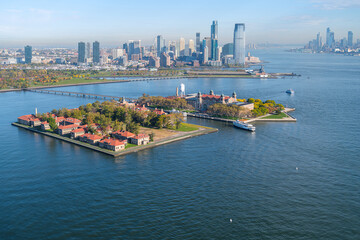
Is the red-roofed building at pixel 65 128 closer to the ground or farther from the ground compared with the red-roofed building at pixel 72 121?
closer to the ground

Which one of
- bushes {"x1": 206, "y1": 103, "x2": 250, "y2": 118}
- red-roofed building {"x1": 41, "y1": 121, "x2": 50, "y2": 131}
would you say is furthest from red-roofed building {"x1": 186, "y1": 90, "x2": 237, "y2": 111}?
red-roofed building {"x1": 41, "y1": 121, "x2": 50, "y2": 131}

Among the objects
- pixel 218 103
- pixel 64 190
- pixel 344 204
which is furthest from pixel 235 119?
pixel 64 190

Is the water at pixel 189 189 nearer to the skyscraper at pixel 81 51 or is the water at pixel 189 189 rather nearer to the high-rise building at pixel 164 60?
the high-rise building at pixel 164 60

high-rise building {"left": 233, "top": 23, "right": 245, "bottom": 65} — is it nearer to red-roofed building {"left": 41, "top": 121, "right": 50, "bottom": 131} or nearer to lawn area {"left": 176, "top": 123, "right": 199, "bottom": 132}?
lawn area {"left": 176, "top": 123, "right": 199, "bottom": 132}

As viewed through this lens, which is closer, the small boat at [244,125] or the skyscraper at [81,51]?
the small boat at [244,125]

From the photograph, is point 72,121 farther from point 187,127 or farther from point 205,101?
point 205,101

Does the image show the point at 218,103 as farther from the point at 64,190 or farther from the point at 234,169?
the point at 64,190

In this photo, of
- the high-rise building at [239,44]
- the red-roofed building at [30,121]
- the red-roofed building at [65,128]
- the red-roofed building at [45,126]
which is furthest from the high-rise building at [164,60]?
the red-roofed building at [65,128]

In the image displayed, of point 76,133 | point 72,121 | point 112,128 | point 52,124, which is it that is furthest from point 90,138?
point 52,124

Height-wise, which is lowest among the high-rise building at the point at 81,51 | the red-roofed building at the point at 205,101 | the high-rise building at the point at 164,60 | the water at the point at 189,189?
the water at the point at 189,189
